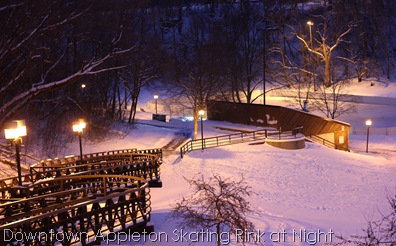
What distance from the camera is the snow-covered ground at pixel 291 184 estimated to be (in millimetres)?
14859

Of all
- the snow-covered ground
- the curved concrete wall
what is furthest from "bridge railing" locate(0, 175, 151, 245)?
the curved concrete wall

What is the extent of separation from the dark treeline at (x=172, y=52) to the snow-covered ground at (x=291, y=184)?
5661 mm

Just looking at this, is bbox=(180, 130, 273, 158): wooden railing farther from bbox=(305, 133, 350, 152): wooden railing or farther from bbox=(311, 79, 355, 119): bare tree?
bbox=(311, 79, 355, 119): bare tree

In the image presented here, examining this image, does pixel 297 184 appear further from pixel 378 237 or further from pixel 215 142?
pixel 215 142

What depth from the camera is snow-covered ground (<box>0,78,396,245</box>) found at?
48.8 feet

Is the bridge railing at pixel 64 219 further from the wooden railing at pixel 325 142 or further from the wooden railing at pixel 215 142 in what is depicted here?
the wooden railing at pixel 325 142

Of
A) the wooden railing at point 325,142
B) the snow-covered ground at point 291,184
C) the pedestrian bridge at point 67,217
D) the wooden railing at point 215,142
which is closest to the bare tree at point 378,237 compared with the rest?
the snow-covered ground at point 291,184

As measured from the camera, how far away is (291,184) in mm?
23438

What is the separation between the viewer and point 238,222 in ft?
39.0

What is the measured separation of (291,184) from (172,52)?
5500cm

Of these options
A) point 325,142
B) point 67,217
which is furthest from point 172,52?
point 67,217

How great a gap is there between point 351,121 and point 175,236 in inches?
1502

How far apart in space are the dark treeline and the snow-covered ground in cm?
566

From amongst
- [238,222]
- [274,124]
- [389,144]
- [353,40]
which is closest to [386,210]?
[238,222]
